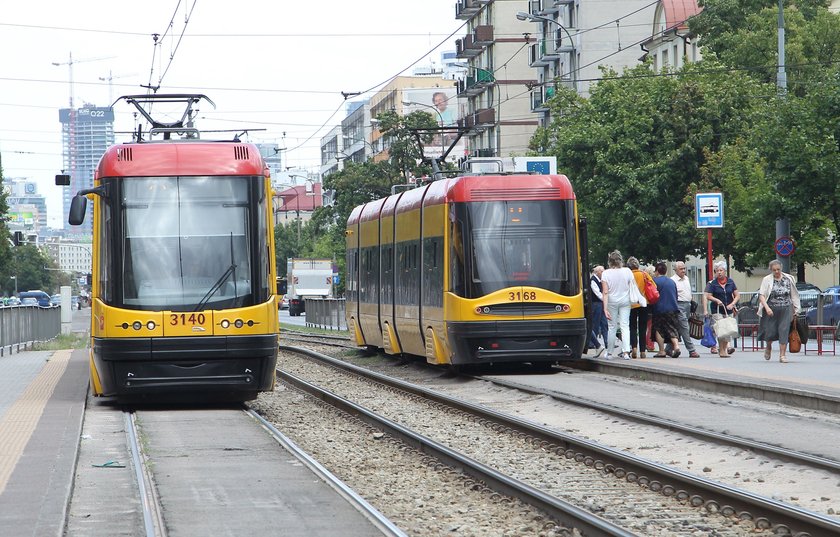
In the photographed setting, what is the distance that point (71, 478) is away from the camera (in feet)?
35.4

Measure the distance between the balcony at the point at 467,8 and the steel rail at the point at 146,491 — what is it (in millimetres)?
90118

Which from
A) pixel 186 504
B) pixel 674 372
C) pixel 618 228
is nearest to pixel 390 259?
pixel 674 372

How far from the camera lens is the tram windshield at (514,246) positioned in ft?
73.9

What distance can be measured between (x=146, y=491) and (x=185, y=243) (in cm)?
681

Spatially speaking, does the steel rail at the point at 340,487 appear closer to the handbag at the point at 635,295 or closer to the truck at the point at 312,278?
the handbag at the point at 635,295

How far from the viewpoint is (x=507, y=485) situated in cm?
1052

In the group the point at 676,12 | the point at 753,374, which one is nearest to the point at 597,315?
the point at 753,374

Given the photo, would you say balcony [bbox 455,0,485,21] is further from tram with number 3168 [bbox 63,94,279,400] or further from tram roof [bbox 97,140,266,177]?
tram with number 3168 [bbox 63,94,279,400]

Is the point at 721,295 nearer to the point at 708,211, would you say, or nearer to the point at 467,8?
the point at 708,211

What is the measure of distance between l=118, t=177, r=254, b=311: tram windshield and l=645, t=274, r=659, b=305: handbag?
9.77 m

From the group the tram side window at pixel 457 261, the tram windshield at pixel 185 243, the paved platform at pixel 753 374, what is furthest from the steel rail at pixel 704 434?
the tram windshield at pixel 185 243

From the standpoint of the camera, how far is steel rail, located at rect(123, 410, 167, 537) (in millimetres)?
8867

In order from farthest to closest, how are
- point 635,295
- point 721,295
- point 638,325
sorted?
point 638,325 < point 721,295 < point 635,295

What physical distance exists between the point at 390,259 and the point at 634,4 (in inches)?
2341
